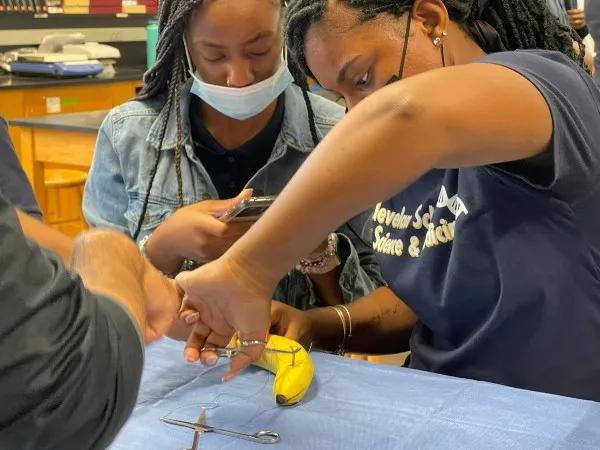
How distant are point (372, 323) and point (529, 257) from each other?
1.44 ft

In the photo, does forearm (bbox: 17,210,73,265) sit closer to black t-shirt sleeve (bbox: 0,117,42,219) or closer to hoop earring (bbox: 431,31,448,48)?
black t-shirt sleeve (bbox: 0,117,42,219)

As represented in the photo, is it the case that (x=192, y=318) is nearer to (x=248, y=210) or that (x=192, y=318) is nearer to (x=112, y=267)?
(x=248, y=210)

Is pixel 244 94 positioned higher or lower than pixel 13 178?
higher

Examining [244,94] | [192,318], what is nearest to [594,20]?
[244,94]

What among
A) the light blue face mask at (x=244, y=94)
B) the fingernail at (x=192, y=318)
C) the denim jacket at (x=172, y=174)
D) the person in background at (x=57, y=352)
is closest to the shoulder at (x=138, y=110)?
the denim jacket at (x=172, y=174)

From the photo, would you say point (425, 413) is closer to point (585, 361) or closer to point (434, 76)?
point (585, 361)

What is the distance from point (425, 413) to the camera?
972 millimetres

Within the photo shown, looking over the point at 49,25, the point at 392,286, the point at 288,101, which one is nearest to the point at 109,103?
the point at 49,25

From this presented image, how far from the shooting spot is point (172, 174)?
164 centimetres

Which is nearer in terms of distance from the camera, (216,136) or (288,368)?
(288,368)

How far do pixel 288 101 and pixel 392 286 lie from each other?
1.88ft

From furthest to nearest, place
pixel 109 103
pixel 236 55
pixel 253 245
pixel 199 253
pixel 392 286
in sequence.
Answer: pixel 109 103, pixel 236 55, pixel 199 253, pixel 392 286, pixel 253 245

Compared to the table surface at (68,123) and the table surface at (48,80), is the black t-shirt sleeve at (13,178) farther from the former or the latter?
the table surface at (48,80)

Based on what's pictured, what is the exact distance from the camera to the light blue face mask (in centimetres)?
155
